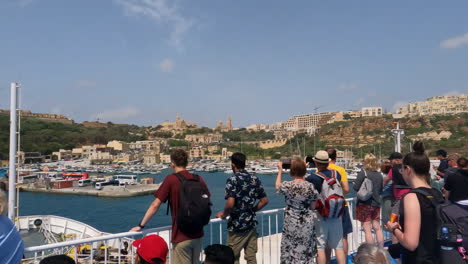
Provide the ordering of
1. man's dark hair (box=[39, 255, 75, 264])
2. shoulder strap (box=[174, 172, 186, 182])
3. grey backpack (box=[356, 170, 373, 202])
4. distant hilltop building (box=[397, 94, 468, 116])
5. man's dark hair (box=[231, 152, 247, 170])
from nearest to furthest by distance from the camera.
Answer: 1. man's dark hair (box=[39, 255, 75, 264])
2. shoulder strap (box=[174, 172, 186, 182])
3. man's dark hair (box=[231, 152, 247, 170])
4. grey backpack (box=[356, 170, 373, 202])
5. distant hilltop building (box=[397, 94, 468, 116])

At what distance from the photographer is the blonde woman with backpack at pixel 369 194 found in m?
4.42

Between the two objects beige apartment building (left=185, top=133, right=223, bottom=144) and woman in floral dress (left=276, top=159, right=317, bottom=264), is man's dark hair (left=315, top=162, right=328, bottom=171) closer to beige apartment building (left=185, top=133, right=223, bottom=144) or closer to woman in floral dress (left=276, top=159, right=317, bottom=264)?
woman in floral dress (left=276, top=159, right=317, bottom=264)

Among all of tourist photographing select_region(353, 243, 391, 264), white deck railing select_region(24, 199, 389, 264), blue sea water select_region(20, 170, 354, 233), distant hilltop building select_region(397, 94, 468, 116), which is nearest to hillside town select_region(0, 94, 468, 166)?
distant hilltop building select_region(397, 94, 468, 116)

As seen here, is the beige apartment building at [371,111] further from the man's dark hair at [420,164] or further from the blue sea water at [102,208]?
→ the man's dark hair at [420,164]

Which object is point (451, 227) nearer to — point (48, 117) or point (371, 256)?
point (371, 256)

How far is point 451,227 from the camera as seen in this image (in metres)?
2.06

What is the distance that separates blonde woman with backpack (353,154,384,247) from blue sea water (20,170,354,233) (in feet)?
79.5

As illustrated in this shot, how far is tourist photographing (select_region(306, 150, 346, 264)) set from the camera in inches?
139

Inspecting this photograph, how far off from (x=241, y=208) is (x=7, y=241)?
191 cm

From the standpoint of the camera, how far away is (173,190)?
9.58 ft

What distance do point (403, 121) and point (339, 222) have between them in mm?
114823

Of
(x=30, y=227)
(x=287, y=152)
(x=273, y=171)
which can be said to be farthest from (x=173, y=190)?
(x=287, y=152)

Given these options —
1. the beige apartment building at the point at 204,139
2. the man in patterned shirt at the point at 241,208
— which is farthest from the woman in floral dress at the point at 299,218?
the beige apartment building at the point at 204,139

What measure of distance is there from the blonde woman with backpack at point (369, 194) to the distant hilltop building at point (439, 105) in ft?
442
